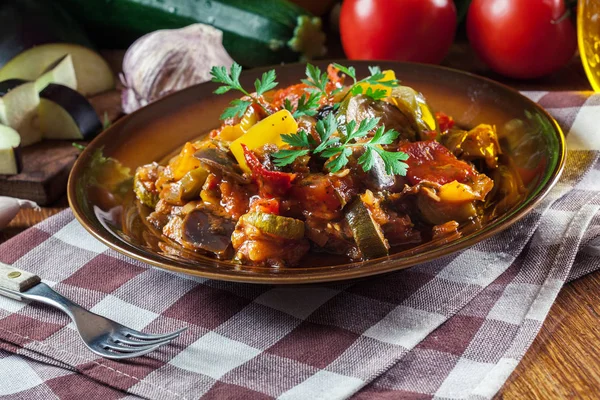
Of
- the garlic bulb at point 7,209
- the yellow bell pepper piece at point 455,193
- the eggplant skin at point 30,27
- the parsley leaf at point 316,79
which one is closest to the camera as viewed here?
the yellow bell pepper piece at point 455,193

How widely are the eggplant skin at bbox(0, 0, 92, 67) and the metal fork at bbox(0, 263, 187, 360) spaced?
6.05 ft

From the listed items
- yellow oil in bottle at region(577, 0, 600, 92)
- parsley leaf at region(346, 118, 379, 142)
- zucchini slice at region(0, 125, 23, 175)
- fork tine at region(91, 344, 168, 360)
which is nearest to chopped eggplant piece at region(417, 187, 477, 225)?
parsley leaf at region(346, 118, 379, 142)

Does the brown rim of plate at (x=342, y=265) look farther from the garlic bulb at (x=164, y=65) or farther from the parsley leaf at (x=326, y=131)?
the garlic bulb at (x=164, y=65)

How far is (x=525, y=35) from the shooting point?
3.63 m

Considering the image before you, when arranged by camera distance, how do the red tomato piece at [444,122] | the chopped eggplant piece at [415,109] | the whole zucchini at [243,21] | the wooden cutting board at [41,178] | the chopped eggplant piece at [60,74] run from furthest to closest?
the whole zucchini at [243,21], the chopped eggplant piece at [60,74], the wooden cutting board at [41,178], the red tomato piece at [444,122], the chopped eggplant piece at [415,109]

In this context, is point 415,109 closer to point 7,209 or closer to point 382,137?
point 382,137

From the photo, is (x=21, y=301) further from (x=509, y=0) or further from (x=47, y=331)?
(x=509, y=0)

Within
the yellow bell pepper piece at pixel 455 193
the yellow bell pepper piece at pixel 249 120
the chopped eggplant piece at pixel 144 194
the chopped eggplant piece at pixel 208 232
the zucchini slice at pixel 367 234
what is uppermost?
the yellow bell pepper piece at pixel 249 120

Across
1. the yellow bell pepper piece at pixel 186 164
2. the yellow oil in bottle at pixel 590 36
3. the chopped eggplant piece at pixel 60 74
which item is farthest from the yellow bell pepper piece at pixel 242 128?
the yellow oil in bottle at pixel 590 36

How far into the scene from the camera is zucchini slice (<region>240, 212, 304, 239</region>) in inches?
83.7

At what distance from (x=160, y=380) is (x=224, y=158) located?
0.76 m

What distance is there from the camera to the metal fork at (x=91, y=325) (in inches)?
78.8

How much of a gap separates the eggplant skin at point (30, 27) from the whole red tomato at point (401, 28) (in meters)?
1.57

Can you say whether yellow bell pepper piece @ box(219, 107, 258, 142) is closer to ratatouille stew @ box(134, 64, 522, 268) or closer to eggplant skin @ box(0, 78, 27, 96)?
ratatouille stew @ box(134, 64, 522, 268)
